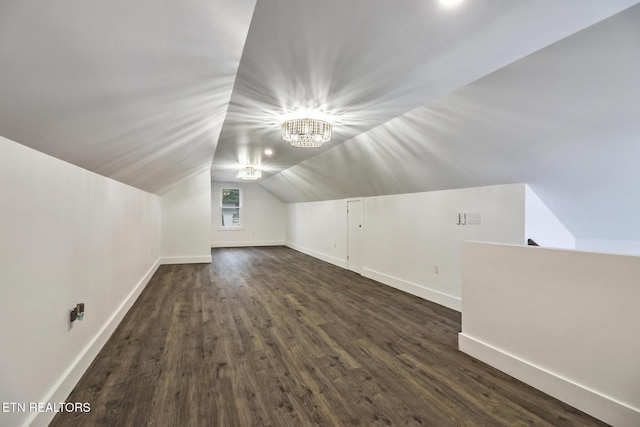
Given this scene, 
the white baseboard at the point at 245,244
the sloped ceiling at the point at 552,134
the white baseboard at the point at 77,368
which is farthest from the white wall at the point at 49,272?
the white baseboard at the point at 245,244

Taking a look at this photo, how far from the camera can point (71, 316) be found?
80.6 inches

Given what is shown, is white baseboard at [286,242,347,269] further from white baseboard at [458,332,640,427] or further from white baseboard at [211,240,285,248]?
white baseboard at [458,332,640,427]

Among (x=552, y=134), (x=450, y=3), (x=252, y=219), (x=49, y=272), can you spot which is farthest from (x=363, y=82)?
(x=252, y=219)

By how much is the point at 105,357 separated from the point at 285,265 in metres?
4.52

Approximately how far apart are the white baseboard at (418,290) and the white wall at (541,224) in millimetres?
1180

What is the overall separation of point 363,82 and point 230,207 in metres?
8.79

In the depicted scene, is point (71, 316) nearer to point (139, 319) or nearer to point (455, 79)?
point (139, 319)

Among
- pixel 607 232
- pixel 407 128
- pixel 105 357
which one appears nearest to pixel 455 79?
pixel 407 128

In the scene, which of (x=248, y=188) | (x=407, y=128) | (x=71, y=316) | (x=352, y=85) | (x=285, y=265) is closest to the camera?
(x=71, y=316)

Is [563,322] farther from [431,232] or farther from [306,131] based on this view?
[306,131]

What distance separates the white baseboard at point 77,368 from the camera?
5.34ft

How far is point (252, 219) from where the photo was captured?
10.4 meters

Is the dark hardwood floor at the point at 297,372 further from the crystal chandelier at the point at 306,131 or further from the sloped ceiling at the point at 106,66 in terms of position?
the crystal chandelier at the point at 306,131

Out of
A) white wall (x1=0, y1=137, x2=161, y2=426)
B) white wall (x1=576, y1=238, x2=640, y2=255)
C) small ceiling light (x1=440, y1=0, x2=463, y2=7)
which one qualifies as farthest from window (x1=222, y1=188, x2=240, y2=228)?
small ceiling light (x1=440, y1=0, x2=463, y2=7)
